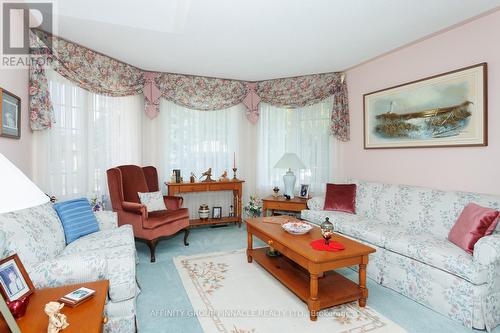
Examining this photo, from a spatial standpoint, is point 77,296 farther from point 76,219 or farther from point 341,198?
point 341,198

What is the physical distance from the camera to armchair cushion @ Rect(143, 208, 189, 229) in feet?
10.5

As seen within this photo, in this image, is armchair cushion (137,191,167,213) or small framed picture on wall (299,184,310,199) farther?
small framed picture on wall (299,184,310,199)

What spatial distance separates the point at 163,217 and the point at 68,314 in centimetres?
212

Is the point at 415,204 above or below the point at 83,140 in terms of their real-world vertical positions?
below

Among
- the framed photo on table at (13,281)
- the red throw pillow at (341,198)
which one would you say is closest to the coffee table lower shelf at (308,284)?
the red throw pillow at (341,198)

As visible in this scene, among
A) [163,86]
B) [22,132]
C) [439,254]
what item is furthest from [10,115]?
[439,254]

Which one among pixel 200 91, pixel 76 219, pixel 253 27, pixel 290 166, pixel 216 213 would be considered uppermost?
pixel 253 27

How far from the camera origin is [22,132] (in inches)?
107

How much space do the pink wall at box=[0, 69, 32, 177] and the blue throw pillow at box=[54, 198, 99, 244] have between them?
60cm

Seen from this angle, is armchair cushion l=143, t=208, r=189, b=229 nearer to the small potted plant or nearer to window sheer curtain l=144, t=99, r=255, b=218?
window sheer curtain l=144, t=99, r=255, b=218

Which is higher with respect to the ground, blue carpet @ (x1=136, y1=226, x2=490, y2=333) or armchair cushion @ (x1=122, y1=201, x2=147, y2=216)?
armchair cushion @ (x1=122, y1=201, x2=147, y2=216)

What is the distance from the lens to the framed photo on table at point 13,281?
123 cm

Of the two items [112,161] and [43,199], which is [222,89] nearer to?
[112,161]

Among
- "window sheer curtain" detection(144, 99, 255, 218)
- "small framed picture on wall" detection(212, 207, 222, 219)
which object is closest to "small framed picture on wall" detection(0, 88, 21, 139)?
"window sheer curtain" detection(144, 99, 255, 218)
